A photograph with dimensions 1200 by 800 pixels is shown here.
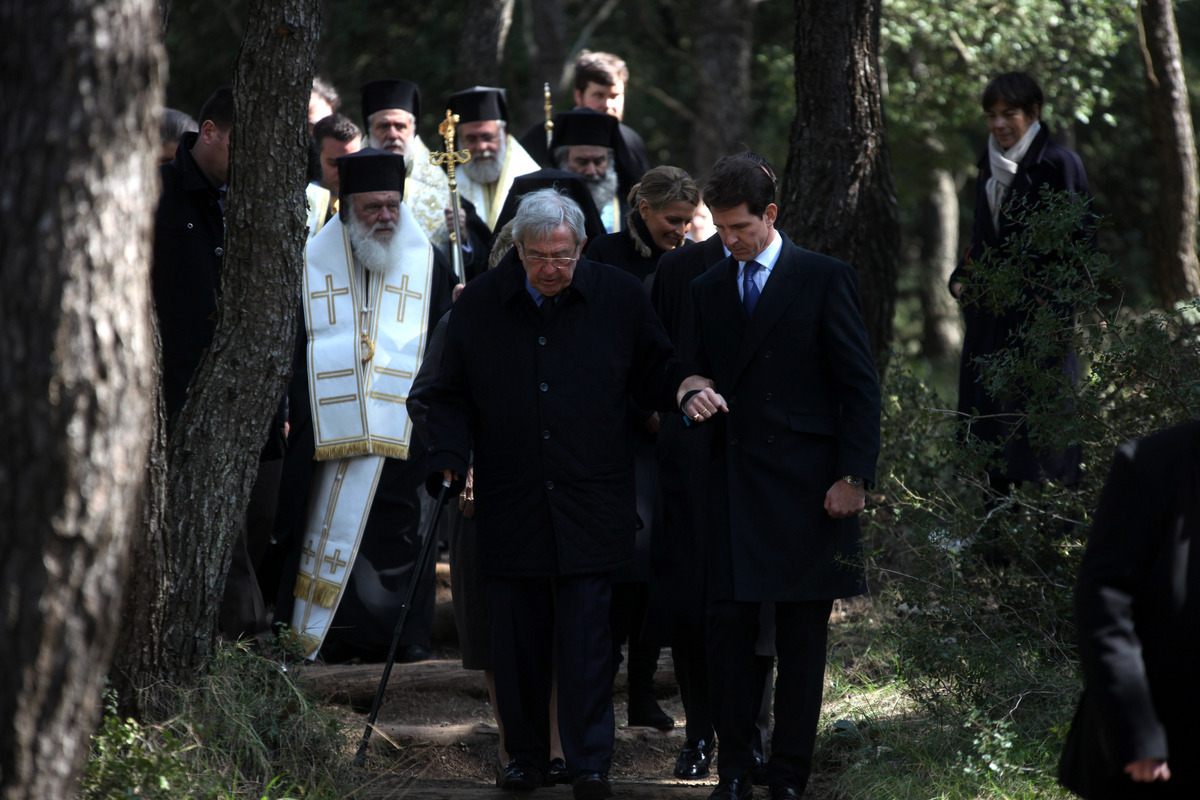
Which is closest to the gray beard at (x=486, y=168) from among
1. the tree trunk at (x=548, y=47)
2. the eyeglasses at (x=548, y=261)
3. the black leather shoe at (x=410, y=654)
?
the black leather shoe at (x=410, y=654)

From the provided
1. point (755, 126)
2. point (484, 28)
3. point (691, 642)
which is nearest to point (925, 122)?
point (484, 28)

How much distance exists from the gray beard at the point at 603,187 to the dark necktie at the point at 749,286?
2.79 metres

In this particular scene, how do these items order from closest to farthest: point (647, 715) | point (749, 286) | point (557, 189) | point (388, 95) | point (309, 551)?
1. point (749, 286)
2. point (647, 715)
3. point (557, 189)
4. point (309, 551)
5. point (388, 95)

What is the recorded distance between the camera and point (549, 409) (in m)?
4.80

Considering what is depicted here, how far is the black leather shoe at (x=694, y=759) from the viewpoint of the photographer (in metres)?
5.27

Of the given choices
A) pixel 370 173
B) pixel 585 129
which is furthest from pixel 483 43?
pixel 370 173

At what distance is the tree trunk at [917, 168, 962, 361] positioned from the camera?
61.9 feet

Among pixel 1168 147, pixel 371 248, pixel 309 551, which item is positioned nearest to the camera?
pixel 309 551

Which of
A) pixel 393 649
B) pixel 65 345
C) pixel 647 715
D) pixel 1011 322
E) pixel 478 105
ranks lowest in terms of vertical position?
pixel 647 715

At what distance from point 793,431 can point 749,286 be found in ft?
1.78

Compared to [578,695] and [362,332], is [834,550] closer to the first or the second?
[578,695]

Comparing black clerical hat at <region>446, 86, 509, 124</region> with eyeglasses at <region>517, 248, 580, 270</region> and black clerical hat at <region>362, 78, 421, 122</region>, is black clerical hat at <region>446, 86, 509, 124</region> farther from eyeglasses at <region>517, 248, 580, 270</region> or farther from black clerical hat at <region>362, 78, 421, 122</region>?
eyeglasses at <region>517, 248, 580, 270</region>

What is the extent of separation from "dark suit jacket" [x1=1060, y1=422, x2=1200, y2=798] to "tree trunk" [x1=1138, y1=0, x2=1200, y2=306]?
6182mm

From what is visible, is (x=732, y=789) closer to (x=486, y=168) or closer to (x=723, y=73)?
(x=486, y=168)
